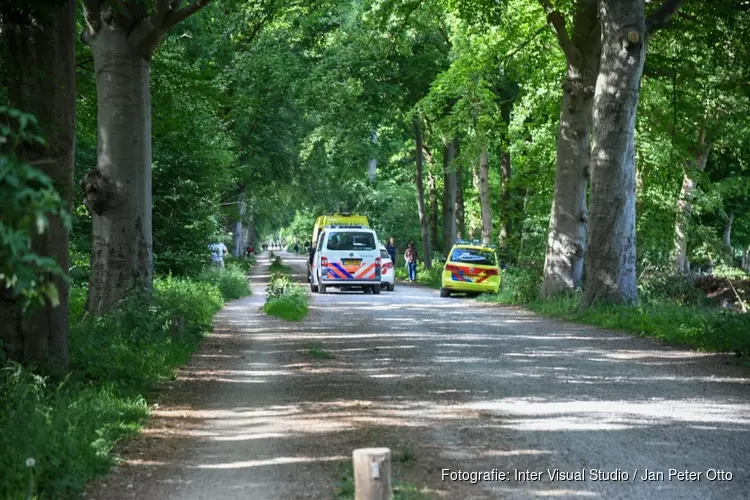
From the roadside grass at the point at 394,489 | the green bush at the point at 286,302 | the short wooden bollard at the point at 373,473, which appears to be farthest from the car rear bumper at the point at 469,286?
the short wooden bollard at the point at 373,473

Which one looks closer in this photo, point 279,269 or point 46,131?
point 46,131

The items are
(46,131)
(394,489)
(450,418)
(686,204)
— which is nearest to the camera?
(394,489)

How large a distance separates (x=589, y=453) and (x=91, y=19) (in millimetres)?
9595

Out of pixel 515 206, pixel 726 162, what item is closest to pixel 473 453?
pixel 515 206

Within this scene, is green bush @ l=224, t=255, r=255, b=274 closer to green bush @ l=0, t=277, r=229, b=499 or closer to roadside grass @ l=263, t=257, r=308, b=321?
roadside grass @ l=263, t=257, r=308, b=321

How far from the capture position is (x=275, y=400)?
10445mm

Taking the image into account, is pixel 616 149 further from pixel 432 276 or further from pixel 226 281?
pixel 432 276

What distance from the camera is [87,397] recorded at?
9.41 metres

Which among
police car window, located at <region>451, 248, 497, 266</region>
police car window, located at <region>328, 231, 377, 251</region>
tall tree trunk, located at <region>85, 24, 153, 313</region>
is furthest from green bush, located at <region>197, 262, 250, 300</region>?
tall tree trunk, located at <region>85, 24, 153, 313</region>

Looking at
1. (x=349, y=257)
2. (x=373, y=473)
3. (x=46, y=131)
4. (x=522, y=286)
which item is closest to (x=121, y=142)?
(x=46, y=131)

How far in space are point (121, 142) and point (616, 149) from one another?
9628mm

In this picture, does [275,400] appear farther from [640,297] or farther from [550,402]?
[640,297]

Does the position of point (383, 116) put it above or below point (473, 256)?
above

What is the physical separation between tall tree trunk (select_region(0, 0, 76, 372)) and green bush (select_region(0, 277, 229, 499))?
451 mm
